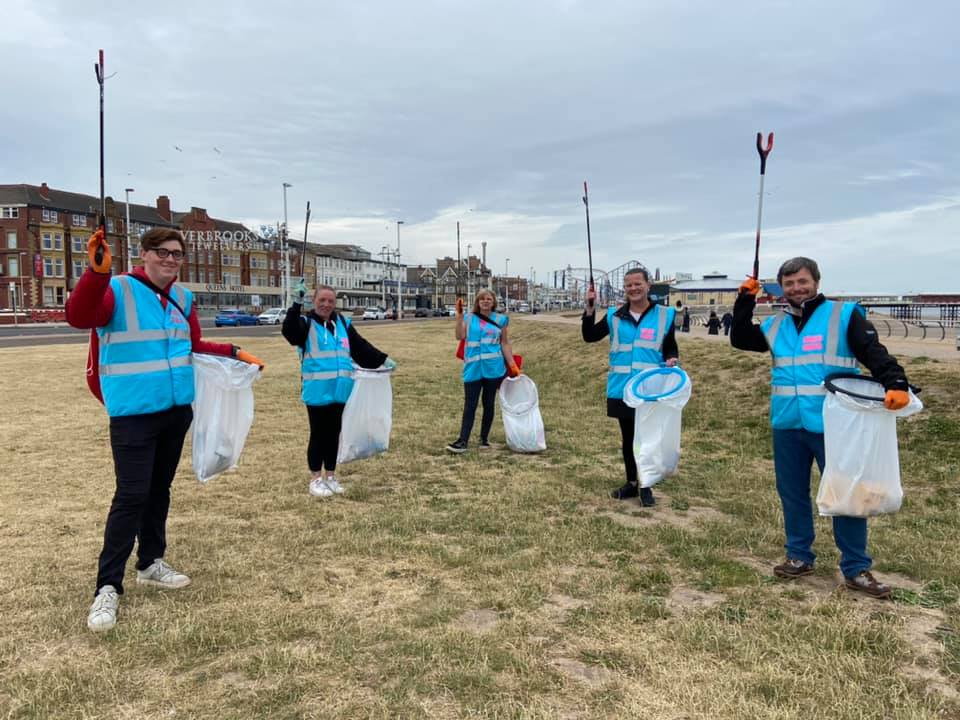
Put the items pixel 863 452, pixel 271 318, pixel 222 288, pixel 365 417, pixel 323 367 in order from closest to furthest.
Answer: pixel 863 452
pixel 323 367
pixel 365 417
pixel 271 318
pixel 222 288

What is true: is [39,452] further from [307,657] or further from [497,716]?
[497,716]

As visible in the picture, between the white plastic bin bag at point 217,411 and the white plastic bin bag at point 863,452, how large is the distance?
3.43 meters

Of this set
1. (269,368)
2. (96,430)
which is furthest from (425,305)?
(96,430)

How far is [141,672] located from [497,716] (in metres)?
1.54

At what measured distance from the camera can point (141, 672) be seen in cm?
267

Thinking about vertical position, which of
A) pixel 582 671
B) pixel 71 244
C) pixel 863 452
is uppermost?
pixel 71 244

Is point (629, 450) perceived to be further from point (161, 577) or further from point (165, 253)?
point (165, 253)

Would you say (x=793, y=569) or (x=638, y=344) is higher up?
(x=638, y=344)

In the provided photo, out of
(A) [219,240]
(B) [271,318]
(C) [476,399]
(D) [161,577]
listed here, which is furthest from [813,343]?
(A) [219,240]

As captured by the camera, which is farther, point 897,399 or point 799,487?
point 799,487

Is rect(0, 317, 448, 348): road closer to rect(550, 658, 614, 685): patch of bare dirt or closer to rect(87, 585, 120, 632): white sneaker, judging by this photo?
rect(87, 585, 120, 632): white sneaker

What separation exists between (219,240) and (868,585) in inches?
3057

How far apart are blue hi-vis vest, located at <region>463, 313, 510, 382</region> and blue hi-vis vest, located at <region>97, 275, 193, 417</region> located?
3.82 m

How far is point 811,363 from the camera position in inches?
137
